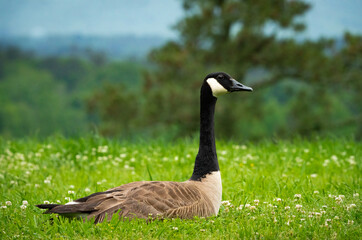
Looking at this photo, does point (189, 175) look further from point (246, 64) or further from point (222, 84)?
point (246, 64)

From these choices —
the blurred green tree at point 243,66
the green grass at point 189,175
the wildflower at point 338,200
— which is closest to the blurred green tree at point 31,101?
the blurred green tree at point 243,66

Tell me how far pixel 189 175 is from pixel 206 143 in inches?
77.9

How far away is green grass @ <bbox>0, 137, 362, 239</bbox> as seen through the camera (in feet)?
16.3

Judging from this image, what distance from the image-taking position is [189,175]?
26.0 feet

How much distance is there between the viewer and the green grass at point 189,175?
16.3ft

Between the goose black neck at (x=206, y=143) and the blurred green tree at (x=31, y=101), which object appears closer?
the goose black neck at (x=206, y=143)

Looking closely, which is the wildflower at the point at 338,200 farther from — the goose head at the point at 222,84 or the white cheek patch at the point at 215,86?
the white cheek patch at the point at 215,86

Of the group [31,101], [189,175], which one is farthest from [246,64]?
[31,101]

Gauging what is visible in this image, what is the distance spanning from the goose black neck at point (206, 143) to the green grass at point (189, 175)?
1.94 feet

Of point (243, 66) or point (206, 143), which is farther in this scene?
point (243, 66)

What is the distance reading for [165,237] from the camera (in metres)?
4.91

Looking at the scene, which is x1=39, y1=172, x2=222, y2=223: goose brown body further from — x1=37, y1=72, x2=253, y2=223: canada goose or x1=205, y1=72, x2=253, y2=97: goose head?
x1=205, y1=72, x2=253, y2=97: goose head

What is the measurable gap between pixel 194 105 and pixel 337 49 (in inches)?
318

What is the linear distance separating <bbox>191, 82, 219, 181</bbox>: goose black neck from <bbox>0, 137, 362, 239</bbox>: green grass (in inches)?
23.3
